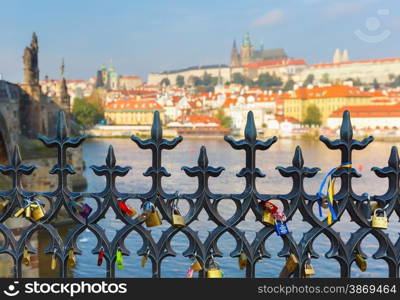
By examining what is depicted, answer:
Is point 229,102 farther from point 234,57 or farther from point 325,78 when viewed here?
point 234,57

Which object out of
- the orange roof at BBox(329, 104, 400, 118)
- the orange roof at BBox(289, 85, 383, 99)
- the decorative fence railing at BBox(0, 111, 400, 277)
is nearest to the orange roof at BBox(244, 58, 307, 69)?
the orange roof at BBox(289, 85, 383, 99)

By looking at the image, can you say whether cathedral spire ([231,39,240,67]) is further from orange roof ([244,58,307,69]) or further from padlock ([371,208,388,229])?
padlock ([371,208,388,229])

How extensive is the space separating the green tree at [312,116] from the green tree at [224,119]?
1156cm

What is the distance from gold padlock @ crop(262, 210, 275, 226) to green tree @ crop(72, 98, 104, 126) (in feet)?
289

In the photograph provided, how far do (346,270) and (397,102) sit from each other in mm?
99440

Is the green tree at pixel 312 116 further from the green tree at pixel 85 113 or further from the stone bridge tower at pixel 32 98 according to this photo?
the stone bridge tower at pixel 32 98

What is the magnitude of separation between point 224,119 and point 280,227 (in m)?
100

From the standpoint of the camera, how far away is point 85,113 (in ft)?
300

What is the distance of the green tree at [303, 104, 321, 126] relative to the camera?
104 meters

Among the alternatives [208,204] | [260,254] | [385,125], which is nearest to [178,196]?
[208,204]

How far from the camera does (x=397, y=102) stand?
98000mm

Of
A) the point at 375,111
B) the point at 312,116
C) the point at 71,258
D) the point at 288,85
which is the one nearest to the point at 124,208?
the point at 71,258

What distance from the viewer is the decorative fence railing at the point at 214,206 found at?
2453 millimetres

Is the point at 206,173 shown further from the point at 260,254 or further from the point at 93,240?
the point at 93,240
